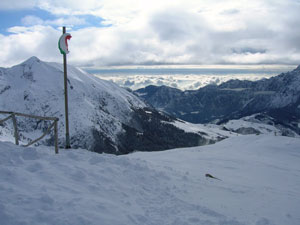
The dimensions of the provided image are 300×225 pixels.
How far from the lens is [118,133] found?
627ft

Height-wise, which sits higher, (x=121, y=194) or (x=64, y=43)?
(x=64, y=43)

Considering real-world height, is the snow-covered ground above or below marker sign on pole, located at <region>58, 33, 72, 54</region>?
below

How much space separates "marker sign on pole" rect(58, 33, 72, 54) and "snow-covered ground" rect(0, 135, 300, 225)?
659 cm

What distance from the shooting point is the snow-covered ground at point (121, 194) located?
306 inches

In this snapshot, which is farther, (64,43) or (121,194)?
(64,43)

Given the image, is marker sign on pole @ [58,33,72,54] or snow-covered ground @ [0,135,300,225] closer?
snow-covered ground @ [0,135,300,225]

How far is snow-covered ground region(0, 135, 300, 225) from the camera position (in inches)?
306

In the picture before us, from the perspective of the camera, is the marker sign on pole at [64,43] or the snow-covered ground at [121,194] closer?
the snow-covered ground at [121,194]

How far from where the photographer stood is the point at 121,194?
399 inches

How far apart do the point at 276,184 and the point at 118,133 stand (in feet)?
586

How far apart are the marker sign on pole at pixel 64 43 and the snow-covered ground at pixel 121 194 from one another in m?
6.59

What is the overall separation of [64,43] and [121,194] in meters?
10.7

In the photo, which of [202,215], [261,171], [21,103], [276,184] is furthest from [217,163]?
[21,103]

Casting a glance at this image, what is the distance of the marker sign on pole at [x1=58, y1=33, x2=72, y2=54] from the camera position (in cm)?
1571
